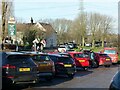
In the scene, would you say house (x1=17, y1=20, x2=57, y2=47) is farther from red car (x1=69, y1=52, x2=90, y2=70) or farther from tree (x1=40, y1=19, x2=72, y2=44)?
red car (x1=69, y1=52, x2=90, y2=70)

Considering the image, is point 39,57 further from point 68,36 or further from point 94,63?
point 68,36

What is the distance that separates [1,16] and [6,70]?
3606 centimetres

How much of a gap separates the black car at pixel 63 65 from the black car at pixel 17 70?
17.4ft

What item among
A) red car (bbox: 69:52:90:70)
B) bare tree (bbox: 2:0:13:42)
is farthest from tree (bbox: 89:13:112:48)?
red car (bbox: 69:52:90:70)

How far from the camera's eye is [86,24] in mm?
Answer: 85375

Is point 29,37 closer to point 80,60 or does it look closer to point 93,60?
point 93,60

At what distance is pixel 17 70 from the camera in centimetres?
1323

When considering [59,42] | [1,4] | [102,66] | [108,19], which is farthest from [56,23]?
[102,66]

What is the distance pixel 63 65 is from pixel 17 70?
6231 millimetres

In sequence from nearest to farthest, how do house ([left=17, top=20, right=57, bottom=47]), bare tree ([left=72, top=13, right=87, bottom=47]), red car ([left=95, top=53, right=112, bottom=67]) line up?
red car ([left=95, top=53, right=112, bottom=67]) < house ([left=17, top=20, right=57, bottom=47]) < bare tree ([left=72, top=13, right=87, bottom=47])

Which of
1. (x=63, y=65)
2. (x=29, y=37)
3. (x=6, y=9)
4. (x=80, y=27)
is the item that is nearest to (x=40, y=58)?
(x=63, y=65)

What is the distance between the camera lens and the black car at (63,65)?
19.1 m

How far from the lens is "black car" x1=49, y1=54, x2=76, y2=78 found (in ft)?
62.7

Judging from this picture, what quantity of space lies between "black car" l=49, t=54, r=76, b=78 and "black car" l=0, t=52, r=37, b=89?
5.31 metres
